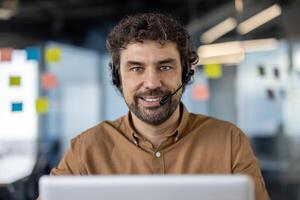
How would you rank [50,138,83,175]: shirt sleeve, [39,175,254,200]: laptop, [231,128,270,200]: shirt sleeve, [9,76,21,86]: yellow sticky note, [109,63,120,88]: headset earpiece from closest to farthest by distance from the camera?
[39,175,254,200]: laptop
[231,128,270,200]: shirt sleeve
[50,138,83,175]: shirt sleeve
[109,63,120,88]: headset earpiece
[9,76,21,86]: yellow sticky note

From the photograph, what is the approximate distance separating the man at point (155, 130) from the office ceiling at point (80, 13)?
103 inches

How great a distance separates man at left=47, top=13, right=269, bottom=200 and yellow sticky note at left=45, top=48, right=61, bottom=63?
2610 millimetres

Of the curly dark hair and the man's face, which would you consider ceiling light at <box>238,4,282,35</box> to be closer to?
the curly dark hair

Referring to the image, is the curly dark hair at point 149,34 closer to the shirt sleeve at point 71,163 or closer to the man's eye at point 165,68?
the man's eye at point 165,68

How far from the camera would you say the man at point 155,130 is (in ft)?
4.72

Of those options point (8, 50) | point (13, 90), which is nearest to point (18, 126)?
point (13, 90)

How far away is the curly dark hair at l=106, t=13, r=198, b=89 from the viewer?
1472mm

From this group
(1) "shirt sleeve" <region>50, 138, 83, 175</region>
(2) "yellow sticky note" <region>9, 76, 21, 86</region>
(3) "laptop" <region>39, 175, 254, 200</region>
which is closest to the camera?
(3) "laptop" <region>39, 175, 254, 200</region>

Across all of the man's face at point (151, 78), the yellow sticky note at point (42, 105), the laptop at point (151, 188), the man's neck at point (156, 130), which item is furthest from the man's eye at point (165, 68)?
the yellow sticky note at point (42, 105)

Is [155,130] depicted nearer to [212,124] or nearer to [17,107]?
[212,124]

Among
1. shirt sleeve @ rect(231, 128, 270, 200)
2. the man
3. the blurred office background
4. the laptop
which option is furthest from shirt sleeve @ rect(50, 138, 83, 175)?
the blurred office background

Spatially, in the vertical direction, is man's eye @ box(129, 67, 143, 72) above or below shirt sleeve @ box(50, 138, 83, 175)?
above

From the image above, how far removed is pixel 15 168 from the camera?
162 inches

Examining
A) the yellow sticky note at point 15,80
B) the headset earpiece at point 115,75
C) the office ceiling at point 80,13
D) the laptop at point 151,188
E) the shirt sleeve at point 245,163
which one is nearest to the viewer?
the laptop at point 151,188
